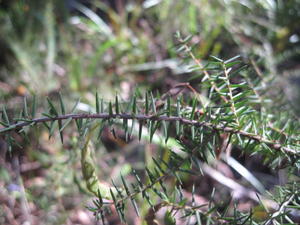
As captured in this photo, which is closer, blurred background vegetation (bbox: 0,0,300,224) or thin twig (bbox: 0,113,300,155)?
thin twig (bbox: 0,113,300,155)

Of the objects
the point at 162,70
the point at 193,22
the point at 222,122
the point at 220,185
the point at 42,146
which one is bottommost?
the point at 220,185

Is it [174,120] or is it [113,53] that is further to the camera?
[113,53]

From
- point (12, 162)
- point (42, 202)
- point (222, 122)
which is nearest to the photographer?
point (222, 122)

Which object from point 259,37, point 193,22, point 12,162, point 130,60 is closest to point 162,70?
point 130,60

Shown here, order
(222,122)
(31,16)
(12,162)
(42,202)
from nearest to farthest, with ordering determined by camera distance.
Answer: (222,122) < (42,202) < (12,162) < (31,16)

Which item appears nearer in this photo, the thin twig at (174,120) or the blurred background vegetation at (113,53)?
the thin twig at (174,120)

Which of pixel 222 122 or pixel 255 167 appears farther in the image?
Answer: pixel 255 167

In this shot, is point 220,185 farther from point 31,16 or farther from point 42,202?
point 31,16

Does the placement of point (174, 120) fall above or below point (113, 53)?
below
